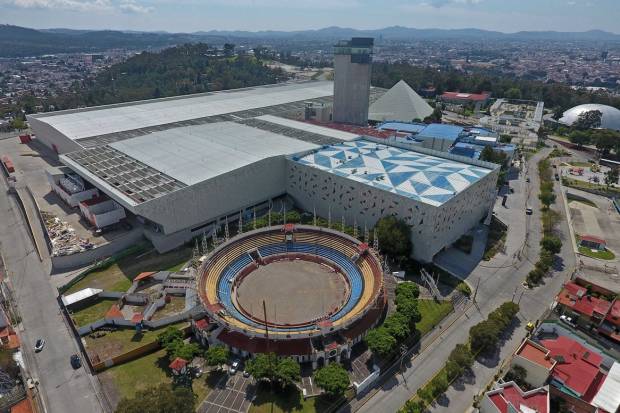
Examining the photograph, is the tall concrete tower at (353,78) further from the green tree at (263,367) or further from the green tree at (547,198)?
the green tree at (263,367)

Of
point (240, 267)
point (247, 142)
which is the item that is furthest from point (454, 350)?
point (247, 142)

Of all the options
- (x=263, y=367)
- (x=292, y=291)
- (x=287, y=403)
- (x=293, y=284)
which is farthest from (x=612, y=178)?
(x=263, y=367)

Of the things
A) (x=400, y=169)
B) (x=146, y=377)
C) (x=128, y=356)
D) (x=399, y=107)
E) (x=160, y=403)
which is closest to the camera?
(x=160, y=403)

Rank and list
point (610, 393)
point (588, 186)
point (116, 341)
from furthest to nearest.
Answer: point (588, 186) < point (116, 341) < point (610, 393)

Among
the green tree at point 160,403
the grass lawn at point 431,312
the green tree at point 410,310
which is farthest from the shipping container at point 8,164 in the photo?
the grass lawn at point 431,312

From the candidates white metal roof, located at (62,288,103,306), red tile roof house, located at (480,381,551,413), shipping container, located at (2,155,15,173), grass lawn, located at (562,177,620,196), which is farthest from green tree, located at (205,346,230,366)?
grass lawn, located at (562,177,620,196)

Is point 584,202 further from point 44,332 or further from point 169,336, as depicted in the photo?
point 44,332
